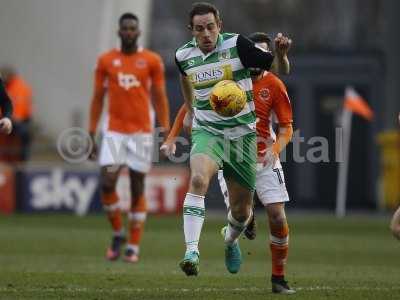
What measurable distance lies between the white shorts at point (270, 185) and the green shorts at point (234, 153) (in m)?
0.29

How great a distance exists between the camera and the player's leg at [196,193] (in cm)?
1009

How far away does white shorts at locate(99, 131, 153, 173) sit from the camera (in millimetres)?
15125

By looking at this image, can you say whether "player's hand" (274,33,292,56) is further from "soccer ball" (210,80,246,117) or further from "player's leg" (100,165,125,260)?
"player's leg" (100,165,125,260)

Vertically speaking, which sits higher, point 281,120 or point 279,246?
point 281,120

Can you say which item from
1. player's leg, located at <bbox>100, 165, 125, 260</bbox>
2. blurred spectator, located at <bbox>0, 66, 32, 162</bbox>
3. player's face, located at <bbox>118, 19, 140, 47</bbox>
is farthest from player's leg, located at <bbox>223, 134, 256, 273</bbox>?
blurred spectator, located at <bbox>0, 66, 32, 162</bbox>

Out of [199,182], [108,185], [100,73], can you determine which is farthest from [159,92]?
[199,182]

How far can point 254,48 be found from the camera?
35.8ft

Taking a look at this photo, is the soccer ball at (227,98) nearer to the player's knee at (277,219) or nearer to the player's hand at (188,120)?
the player's hand at (188,120)

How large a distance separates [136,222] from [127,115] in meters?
1.27

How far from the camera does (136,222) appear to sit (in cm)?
1511

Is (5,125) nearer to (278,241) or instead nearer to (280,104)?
(280,104)

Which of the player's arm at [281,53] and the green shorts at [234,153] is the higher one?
the player's arm at [281,53]

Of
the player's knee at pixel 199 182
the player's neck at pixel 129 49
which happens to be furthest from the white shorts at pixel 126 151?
the player's knee at pixel 199 182

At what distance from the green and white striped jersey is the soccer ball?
11 centimetres
